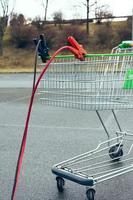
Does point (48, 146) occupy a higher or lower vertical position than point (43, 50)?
lower

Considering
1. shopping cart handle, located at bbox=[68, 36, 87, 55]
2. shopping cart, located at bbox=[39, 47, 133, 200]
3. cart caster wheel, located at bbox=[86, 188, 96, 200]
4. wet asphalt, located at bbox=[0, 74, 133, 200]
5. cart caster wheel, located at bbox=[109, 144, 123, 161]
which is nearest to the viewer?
shopping cart handle, located at bbox=[68, 36, 87, 55]

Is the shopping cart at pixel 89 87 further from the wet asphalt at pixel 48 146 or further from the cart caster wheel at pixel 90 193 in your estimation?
the wet asphalt at pixel 48 146

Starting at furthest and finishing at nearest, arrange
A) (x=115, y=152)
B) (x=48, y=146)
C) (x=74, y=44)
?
Result: (x=48, y=146) < (x=115, y=152) < (x=74, y=44)

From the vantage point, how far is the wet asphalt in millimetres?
4047

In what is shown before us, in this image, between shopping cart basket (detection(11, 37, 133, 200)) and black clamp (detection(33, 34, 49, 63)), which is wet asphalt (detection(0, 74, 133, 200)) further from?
black clamp (detection(33, 34, 49, 63))

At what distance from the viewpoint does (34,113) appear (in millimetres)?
8719

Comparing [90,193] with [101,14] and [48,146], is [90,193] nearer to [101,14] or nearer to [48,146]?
[48,146]

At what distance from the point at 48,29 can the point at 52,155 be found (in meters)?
32.4

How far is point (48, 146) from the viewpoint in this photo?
5.77m

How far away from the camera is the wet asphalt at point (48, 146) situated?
13.3ft

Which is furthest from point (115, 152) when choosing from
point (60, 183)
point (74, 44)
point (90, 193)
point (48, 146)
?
point (74, 44)

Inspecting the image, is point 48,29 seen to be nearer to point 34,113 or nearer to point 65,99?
point 34,113

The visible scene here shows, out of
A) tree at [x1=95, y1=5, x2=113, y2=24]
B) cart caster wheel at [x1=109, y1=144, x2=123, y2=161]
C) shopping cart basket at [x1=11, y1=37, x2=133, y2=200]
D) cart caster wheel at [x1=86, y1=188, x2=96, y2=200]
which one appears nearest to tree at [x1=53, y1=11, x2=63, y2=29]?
tree at [x1=95, y1=5, x2=113, y2=24]

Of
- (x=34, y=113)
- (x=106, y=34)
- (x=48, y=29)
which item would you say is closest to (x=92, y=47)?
(x=106, y=34)
